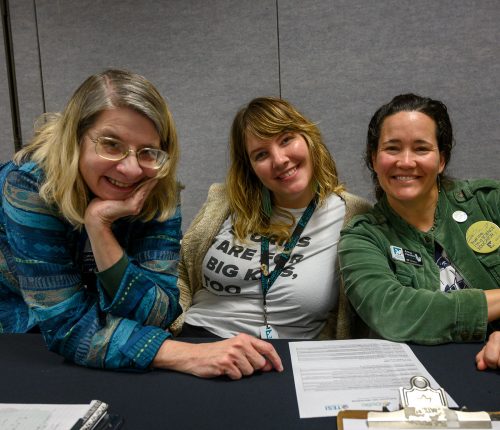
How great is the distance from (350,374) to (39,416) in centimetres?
64

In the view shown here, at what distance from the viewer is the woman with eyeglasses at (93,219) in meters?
1.05

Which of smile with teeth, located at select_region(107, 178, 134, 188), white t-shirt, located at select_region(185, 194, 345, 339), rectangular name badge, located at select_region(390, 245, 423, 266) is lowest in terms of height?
white t-shirt, located at select_region(185, 194, 345, 339)

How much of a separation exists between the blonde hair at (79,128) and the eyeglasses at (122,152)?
33 mm

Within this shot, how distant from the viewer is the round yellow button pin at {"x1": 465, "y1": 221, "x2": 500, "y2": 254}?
134 centimetres

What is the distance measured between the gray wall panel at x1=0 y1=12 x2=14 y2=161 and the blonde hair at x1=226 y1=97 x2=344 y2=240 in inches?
68.9

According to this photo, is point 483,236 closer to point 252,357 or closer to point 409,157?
point 409,157

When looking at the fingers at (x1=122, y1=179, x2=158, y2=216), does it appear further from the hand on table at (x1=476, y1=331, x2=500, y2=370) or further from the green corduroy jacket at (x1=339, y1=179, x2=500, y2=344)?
the hand on table at (x1=476, y1=331, x2=500, y2=370)

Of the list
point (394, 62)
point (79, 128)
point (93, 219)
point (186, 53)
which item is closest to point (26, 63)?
A: point (186, 53)

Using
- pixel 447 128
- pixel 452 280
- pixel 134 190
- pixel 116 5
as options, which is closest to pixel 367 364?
pixel 452 280

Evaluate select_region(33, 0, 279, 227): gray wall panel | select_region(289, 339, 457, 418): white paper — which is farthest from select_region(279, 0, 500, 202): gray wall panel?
select_region(289, 339, 457, 418): white paper

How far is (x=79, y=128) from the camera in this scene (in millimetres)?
1096

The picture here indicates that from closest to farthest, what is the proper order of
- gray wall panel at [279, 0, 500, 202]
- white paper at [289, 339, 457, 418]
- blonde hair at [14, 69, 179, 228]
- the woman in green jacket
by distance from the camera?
1. white paper at [289, 339, 457, 418]
2. blonde hair at [14, 69, 179, 228]
3. the woman in green jacket
4. gray wall panel at [279, 0, 500, 202]

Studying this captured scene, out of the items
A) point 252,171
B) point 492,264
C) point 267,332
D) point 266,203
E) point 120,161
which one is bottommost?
point 267,332

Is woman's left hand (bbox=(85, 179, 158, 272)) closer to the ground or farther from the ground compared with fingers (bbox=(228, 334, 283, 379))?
farther from the ground
